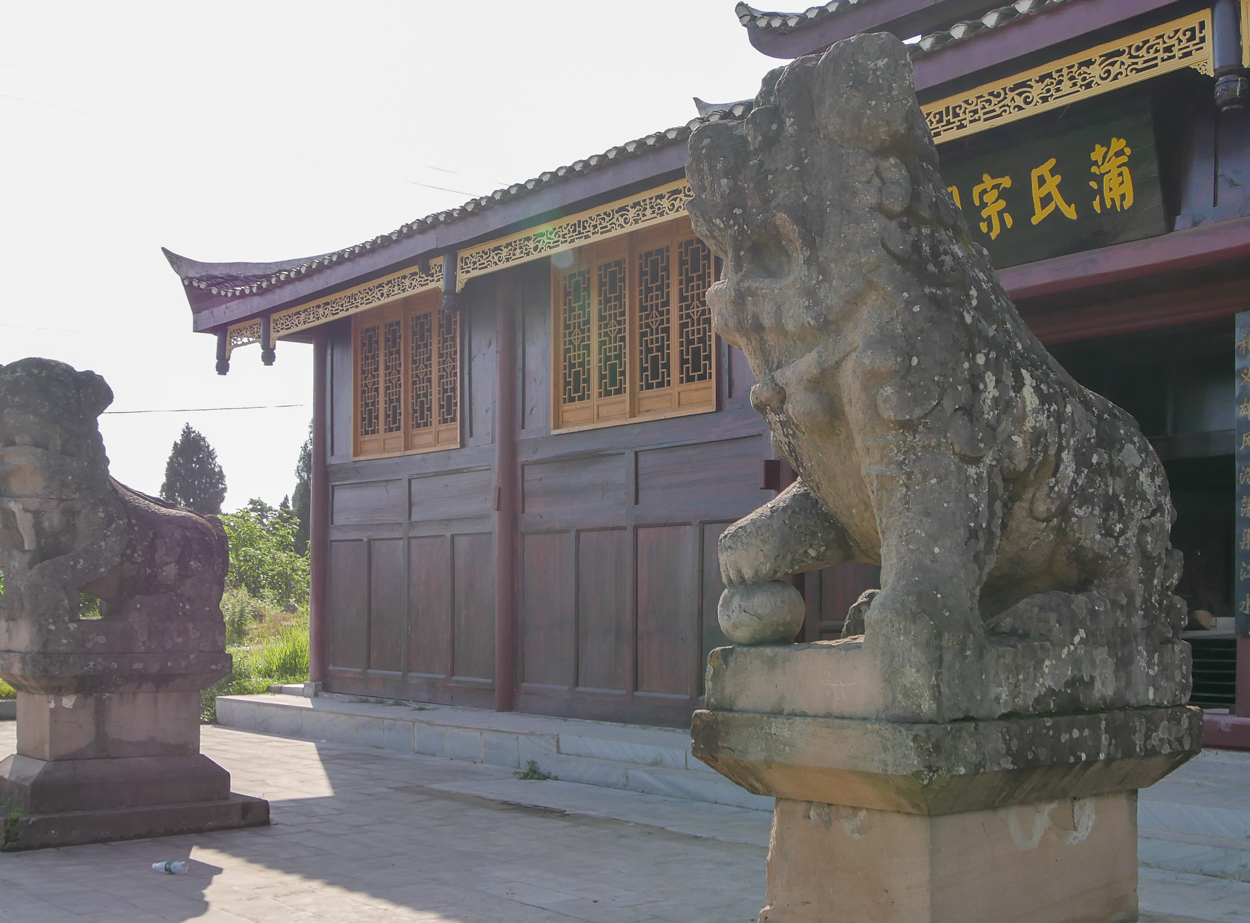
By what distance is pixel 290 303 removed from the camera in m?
11.8

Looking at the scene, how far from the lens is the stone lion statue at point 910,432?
8.94 ft

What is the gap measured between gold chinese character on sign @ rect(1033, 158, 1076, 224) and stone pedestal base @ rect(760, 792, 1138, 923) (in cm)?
443

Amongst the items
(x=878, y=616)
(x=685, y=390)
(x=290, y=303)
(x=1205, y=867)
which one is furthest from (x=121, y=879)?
(x=290, y=303)

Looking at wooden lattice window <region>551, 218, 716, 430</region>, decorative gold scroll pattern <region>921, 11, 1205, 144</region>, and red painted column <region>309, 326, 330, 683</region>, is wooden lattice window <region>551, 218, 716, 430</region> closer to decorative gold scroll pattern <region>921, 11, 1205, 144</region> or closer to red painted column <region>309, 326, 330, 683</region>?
decorative gold scroll pattern <region>921, 11, 1205, 144</region>

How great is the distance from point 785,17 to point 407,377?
5.47 metres

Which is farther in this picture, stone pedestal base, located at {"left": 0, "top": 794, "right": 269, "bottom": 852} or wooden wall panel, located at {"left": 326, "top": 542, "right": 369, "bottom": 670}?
wooden wall panel, located at {"left": 326, "top": 542, "right": 369, "bottom": 670}

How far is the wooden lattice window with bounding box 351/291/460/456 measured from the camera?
36.6 feet

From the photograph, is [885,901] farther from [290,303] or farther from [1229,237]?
[290,303]

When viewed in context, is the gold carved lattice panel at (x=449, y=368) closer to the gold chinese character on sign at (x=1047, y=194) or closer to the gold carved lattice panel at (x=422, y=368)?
the gold carved lattice panel at (x=422, y=368)

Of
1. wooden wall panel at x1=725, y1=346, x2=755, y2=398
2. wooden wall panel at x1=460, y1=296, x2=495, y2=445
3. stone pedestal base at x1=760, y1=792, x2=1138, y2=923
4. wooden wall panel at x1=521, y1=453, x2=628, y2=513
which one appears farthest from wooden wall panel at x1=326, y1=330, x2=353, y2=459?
stone pedestal base at x1=760, y1=792, x2=1138, y2=923

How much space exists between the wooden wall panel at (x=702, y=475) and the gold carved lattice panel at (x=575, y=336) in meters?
1.00

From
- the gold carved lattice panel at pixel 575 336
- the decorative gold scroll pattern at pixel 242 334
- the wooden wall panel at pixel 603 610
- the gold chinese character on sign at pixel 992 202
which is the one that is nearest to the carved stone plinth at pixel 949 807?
the gold chinese character on sign at pixel 992 202

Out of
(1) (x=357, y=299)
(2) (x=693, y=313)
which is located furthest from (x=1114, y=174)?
(1) (x=357, y=299)

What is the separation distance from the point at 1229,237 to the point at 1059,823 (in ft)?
13.6
